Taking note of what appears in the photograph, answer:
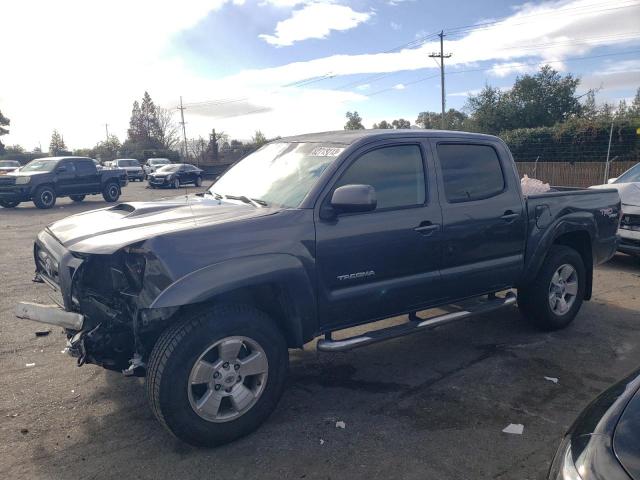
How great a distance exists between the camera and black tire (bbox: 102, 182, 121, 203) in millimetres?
20859

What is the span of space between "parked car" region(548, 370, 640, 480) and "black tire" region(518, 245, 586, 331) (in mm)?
2746

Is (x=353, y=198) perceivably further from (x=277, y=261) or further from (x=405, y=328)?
(x=405, y=328)

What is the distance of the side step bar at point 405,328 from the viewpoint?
369 cm

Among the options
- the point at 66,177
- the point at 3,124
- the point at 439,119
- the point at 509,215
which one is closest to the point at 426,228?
the point at 509,215

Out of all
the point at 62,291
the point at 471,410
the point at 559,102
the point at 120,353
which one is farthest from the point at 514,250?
the point at 559,102

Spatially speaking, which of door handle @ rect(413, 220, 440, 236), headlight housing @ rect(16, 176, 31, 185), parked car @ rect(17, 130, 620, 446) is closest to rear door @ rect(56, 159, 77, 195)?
headlight housing @ rect(16, 176, 31, 185)

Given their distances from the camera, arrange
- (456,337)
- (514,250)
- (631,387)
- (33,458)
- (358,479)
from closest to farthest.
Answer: (631,387), (358,479), (33,458), (514,250), (456,337)

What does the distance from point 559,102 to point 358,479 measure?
1610 inches

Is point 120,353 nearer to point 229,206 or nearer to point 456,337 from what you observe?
point 229,206

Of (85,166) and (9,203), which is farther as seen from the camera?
(85,166)

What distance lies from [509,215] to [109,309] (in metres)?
3.39

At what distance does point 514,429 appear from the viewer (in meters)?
3.57

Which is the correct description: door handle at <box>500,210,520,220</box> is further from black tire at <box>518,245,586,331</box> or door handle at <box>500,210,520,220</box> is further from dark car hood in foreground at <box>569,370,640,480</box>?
dark car hood in foreground at <box>569,370,640,480</box>

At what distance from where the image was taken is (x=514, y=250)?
4.87 meters
